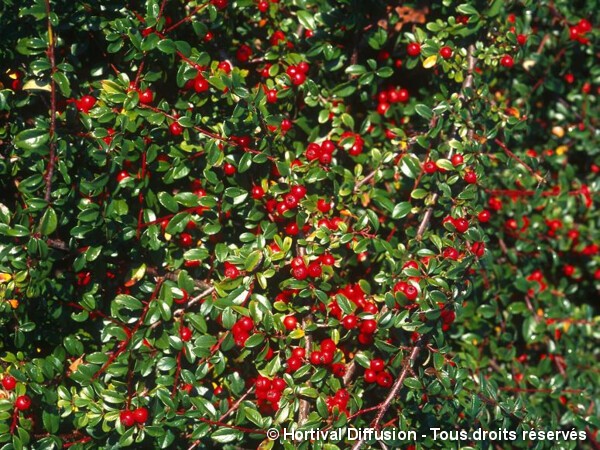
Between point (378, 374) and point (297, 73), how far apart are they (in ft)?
4.25

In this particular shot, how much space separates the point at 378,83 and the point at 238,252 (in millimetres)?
1157

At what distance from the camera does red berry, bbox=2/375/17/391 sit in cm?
213

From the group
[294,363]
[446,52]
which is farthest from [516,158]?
[294,363]

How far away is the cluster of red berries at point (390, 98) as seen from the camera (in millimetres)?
2881

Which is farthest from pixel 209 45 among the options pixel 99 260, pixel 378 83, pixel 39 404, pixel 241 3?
pixel 39 404

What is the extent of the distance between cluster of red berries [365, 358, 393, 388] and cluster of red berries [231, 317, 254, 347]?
0.51 metres

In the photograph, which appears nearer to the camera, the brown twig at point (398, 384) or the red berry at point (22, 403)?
the red berry at point (22, 403)

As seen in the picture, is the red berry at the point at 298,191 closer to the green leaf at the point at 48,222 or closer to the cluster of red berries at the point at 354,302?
the cluster of red berries at the point at 354,302

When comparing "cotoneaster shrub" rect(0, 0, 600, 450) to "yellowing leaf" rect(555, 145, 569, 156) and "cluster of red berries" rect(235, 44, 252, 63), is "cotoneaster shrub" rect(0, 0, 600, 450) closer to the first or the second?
"cluster of red berries" rect(235, 44, 252, 63)

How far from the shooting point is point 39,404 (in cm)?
221

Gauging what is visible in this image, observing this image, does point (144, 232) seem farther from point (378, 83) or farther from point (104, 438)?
point (378, 83)

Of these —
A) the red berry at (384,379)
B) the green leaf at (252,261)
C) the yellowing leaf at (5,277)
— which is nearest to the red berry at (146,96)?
the green leaf at (252,261)

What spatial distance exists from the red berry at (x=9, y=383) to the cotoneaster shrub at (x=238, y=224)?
0.01m

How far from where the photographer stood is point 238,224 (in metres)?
2.53
